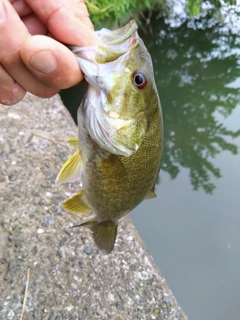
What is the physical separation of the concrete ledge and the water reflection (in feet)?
9.00

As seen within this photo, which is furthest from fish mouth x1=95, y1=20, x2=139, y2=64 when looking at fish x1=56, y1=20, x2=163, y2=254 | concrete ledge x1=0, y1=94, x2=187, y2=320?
concrete ledge x1=0, y1=94, x2=187, y2=320

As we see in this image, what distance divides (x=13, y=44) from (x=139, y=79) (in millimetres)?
421

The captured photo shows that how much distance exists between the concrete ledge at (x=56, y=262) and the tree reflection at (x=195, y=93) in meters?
2.76

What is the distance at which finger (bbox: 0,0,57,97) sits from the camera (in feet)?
3.86

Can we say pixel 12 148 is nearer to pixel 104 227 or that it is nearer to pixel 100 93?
pixel 104 227

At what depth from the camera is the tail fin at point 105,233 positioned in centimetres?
172

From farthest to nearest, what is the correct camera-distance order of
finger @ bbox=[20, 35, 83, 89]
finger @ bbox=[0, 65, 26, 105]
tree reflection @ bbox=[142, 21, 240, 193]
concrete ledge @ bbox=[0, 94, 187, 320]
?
tree reflection @ bbox=[142, 21, 240, 193], concrete ledge @ bbox=[0, 94, 187, 320], finger @ bbox=[0, 65, 26, 105], finger @ bbox=[20, 35, 83, 89]

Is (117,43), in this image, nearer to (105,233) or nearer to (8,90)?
(8,90)

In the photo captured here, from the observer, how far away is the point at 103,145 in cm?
143

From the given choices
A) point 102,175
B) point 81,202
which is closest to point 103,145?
point 102,175

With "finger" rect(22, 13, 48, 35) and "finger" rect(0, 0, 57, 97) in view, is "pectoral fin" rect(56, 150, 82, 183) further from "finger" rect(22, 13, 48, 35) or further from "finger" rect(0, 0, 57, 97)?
"finger" rect(22, 13, 48, 35)

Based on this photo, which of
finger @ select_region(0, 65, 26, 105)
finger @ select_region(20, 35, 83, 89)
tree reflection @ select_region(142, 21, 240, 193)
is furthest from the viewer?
tree reflection @ select_region(142, 21, 240, 193)

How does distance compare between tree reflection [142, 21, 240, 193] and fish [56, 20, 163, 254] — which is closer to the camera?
fish [56, 20, 163, 254]

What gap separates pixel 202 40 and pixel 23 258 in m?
7.79
